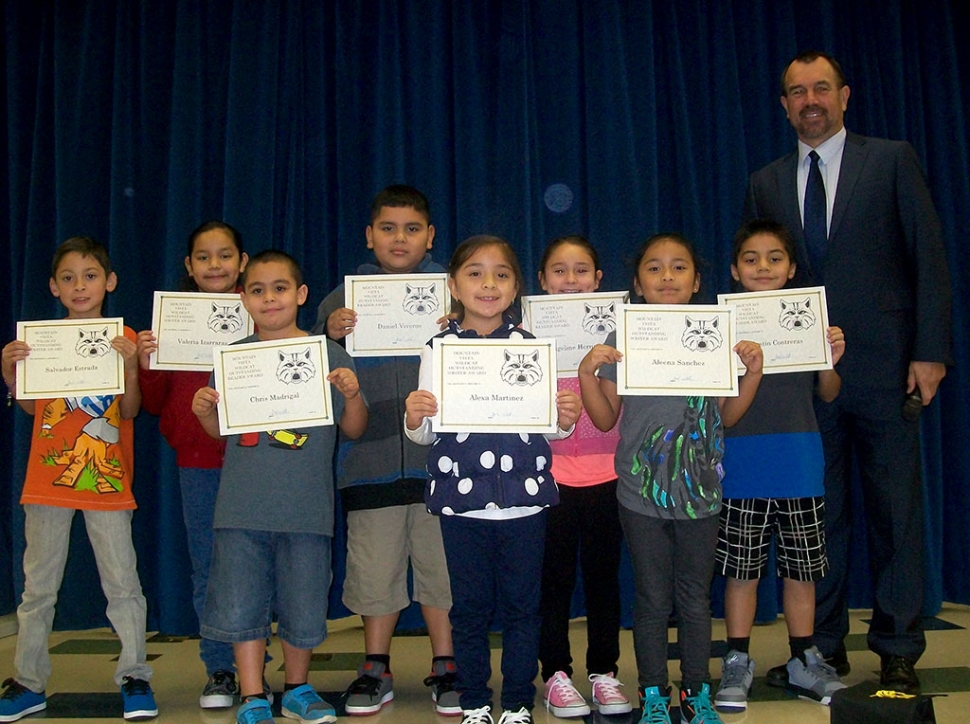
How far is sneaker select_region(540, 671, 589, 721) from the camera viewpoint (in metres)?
2.58

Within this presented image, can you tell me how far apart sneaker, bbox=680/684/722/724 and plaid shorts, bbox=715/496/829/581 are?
0.51 m

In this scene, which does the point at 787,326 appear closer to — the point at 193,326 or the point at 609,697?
the point at 609,697

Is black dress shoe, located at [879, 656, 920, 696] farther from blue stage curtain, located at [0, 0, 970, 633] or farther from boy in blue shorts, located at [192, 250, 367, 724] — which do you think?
boy in blue shorts, located at [192, 250, 367, 724]

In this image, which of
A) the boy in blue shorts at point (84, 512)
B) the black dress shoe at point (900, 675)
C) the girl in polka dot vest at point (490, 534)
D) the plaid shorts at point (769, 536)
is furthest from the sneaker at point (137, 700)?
the black dress shoe at point (900, 675)

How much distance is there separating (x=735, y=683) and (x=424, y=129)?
115 inches

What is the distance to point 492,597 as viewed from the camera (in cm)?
241

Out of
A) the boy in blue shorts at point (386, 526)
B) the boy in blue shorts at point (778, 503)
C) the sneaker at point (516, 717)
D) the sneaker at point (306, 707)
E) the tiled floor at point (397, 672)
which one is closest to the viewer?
the sneaker at point (516, 717)

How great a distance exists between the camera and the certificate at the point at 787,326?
2707 mm

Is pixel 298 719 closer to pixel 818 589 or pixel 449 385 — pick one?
pixel 449 385

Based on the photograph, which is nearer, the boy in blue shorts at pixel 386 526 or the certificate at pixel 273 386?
the certificate at pixel 273 386

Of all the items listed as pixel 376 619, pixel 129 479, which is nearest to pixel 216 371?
pixel 129 479

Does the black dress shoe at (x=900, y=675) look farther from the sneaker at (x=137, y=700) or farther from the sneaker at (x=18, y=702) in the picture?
the sneaker at (x=18, y=702)

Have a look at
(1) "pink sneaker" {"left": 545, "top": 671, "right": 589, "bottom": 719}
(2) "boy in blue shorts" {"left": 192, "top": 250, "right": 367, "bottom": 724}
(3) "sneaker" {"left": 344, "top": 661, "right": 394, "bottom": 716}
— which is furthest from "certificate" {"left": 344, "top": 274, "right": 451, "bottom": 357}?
(1) "pink sneaker" {"left": 545, "top": 671, "right": 589, "bottom": 719}

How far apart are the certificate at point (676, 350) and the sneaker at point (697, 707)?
2.86 feet
